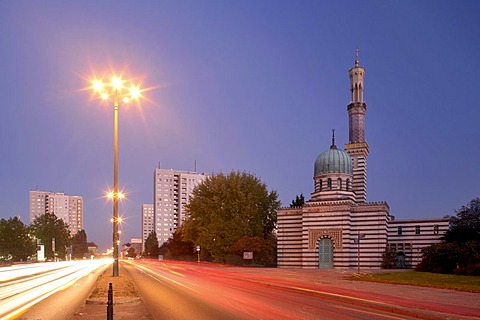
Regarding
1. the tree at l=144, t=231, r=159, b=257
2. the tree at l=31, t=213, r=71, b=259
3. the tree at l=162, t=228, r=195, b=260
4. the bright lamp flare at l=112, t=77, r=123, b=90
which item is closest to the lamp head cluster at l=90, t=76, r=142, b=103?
the bright lamp flare at l=112, t=77, r=123, b=90

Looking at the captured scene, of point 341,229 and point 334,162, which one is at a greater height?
point 334,162

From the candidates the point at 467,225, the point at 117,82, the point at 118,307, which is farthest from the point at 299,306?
the point at 467,225

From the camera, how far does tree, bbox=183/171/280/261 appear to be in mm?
66688

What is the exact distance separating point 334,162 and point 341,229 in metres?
9.24

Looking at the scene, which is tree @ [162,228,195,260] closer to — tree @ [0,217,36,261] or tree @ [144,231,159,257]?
tree @ [0,217,36,261]

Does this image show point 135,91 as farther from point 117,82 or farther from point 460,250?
point 460,250

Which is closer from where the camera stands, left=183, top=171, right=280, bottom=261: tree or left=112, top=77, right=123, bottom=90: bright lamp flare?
left=112, top=77, right=123, bottom=90: bright lamp flare

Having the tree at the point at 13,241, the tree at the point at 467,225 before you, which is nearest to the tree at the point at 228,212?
the tree at the point at 467,225

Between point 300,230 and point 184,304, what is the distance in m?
41.8

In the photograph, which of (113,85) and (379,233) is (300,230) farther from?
(113,85)

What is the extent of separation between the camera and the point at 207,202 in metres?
70.5

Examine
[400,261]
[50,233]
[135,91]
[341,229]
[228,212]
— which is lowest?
[50,233]

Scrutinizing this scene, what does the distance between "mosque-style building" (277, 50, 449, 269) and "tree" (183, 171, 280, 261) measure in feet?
28.9

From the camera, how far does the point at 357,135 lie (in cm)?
6588
